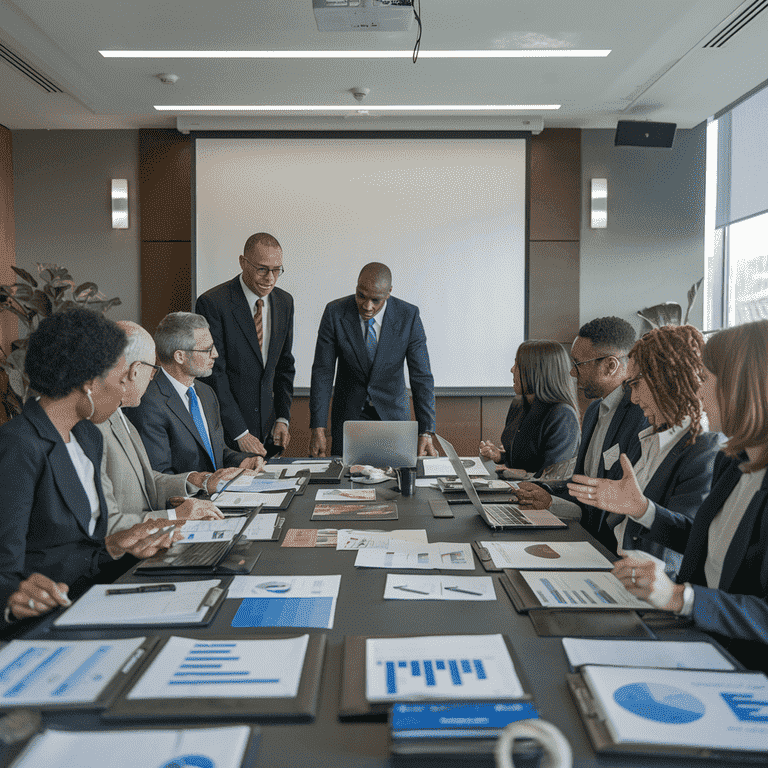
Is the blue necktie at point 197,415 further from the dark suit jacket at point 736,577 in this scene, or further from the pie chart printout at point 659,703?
the pie chart printout at point 659,703

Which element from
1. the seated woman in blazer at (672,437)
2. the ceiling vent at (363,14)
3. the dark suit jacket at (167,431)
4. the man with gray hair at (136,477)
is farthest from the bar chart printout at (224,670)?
the ceiling vent at (363,14)

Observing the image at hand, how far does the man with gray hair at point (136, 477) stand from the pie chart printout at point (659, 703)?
56.8 inches

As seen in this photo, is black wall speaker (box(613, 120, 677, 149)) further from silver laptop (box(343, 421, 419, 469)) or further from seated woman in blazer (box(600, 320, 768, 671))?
seated woman in blazer (box(600, 320, 768, 671))

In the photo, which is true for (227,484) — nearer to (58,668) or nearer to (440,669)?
(58,668)

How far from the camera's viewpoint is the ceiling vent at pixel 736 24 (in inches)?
141

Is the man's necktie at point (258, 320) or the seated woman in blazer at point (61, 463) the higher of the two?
the man's necktie at point (258, 320)

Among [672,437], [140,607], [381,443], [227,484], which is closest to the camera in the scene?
[140,607]

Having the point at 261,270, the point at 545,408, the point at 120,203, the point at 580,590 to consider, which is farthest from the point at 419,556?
the point at 120,203

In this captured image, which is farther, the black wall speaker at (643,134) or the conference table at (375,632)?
the black wall speaker at (643,134)

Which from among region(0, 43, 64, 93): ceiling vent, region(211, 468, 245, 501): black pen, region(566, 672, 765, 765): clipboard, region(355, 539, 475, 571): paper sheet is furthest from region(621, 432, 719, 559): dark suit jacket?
region(0, 43, 64, 93): ceiling vent

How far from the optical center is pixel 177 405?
2.94m

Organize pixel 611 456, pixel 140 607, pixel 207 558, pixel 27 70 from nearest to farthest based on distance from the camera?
pixel 140 607
pixel 207 558
pixel 611 456
pixel 27 70

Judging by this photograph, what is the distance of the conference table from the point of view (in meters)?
0.88

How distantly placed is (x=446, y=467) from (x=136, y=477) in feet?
4.76
